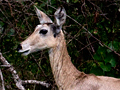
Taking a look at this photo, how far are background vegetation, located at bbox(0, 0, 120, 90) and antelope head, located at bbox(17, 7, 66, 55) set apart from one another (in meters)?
1.05

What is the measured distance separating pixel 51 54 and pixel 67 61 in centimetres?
27

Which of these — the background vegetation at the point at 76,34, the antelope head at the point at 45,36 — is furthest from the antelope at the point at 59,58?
the background vegetation at the point at 76,34

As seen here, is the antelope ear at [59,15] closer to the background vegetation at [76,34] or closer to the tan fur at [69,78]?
the tan fur at [69,78]

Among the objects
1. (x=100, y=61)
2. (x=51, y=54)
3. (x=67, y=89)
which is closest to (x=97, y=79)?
(x=67, y=89)

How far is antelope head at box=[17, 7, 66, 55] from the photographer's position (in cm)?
414

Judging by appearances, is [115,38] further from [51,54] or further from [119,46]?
[51,54]

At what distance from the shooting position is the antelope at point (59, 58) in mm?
4094

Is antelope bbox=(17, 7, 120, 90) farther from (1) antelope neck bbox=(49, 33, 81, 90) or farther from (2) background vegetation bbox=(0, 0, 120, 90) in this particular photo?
(2) background vegetation bbox=(0, 0, 120, 90)

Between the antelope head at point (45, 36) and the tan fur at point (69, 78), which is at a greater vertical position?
the antelope head at point (45, 36)

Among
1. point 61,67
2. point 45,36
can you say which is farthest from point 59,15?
point 61,67

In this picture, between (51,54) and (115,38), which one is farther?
(115,38)

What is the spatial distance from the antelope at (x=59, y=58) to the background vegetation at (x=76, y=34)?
99 centimetres

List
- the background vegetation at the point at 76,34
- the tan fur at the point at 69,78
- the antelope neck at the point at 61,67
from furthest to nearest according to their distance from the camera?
the background vegetation at the point at 76,34, the antelope neck at the point at 61,67, the tan fur at the point at 69,78

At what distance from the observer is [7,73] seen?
564 centimetres
